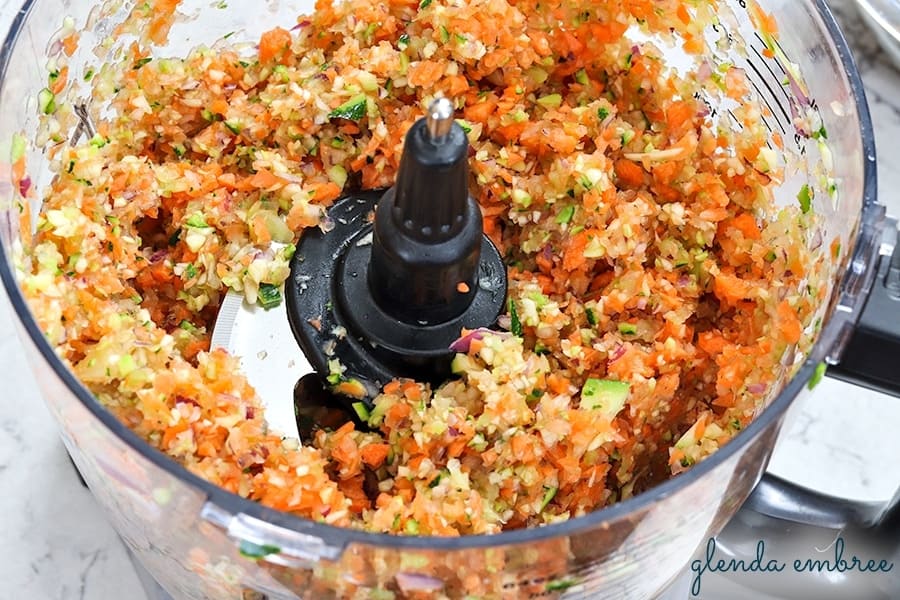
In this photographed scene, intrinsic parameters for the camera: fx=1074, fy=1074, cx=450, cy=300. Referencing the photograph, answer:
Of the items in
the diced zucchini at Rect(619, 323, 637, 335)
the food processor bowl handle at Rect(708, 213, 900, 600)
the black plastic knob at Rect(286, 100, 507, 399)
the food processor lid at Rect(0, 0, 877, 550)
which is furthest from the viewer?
the food processor bowl handle at Rect(708, 213, 900, 600)

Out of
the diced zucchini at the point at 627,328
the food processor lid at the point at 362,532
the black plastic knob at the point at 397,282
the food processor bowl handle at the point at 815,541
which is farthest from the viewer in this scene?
the food processor bowl handle at the point at 815,541

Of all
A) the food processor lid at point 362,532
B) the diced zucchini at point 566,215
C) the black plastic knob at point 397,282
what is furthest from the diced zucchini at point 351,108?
the food processor lid at point 362,532

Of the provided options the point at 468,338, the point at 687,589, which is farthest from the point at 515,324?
the point at 687,589

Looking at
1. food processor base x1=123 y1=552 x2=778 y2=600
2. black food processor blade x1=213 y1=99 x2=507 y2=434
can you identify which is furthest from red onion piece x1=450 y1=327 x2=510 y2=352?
food processor base x1=123 y1=552 x2=778 y2=600

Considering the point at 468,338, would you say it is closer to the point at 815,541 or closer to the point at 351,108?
the point at 351,108

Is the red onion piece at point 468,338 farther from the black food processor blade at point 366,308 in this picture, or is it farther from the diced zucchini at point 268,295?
the diced zucchini at point 268,295

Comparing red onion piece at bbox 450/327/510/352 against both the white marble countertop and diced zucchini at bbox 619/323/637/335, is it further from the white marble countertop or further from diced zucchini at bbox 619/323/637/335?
the white marble countertop
